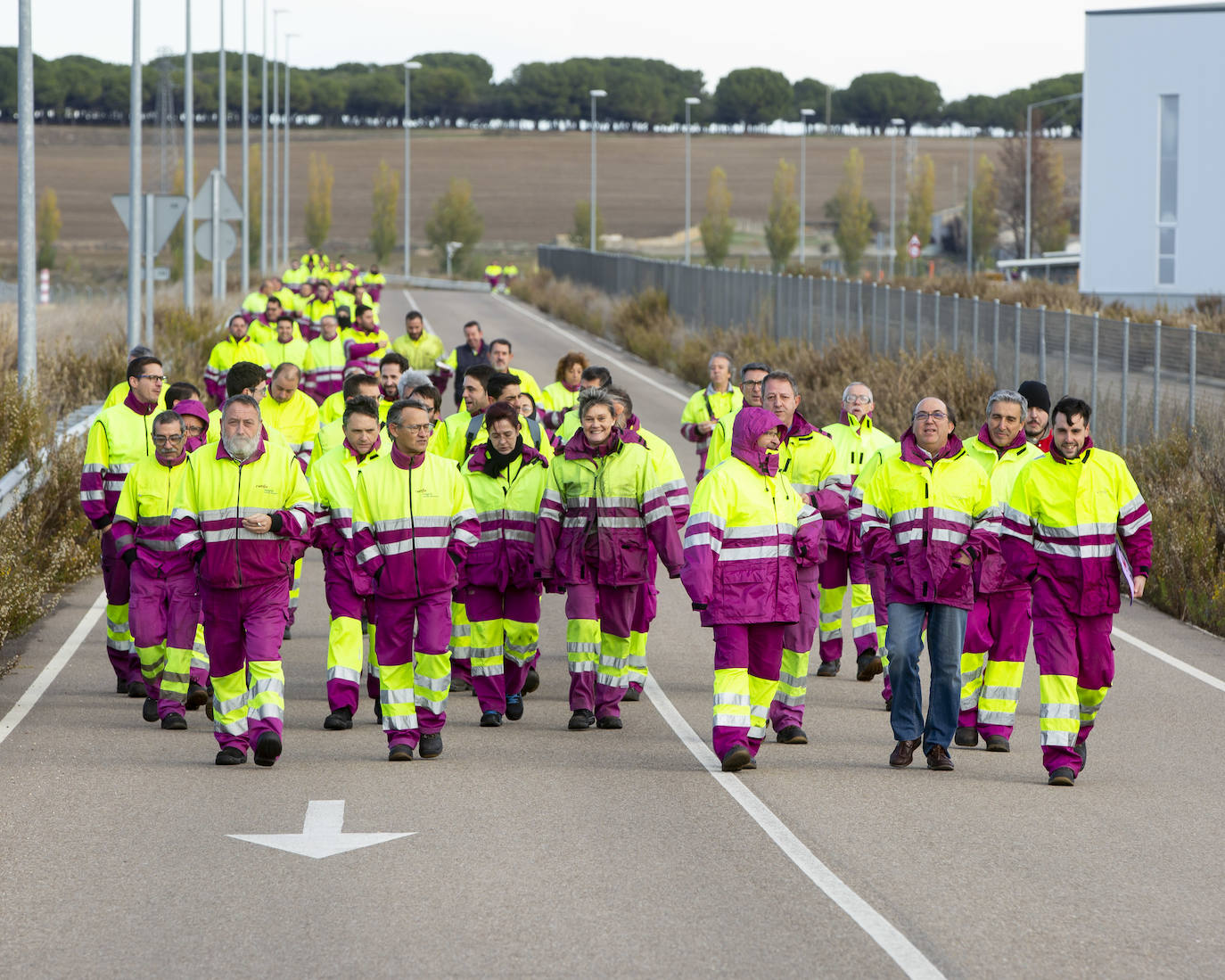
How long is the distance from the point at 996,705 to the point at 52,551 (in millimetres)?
9093

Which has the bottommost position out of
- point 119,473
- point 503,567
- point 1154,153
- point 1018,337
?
point 503,567

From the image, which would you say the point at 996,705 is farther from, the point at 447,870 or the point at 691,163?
the point at 691,163

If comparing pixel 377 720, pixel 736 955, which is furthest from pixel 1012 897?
pixel 377 720

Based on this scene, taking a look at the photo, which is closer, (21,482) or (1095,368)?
(21,482)

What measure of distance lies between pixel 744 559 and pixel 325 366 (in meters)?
13.5

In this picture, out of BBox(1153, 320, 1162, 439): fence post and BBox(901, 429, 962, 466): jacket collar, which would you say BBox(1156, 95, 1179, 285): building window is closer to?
BBox(1153, 320, 1162, 439): fence post

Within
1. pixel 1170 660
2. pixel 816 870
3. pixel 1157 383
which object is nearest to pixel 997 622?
pixel 816 870

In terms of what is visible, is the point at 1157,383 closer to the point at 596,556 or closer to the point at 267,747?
the point at 596,556

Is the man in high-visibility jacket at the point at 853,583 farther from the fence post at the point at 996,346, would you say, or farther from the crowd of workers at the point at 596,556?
the fence post at the point at 996,346

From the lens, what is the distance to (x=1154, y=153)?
5284 cm

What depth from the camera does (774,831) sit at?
9.13 meters

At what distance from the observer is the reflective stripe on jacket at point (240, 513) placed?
34.7 feet

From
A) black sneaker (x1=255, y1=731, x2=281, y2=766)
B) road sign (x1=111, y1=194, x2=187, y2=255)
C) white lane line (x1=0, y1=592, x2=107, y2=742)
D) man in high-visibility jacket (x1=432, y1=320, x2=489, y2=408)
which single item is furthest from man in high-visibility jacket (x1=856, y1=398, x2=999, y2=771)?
road sign (x1=111, y1=194, x2=187, y2=255)

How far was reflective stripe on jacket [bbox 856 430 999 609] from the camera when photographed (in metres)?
10.6
